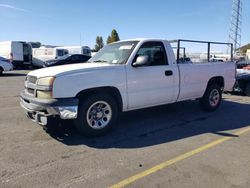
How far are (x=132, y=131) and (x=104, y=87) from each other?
118cm

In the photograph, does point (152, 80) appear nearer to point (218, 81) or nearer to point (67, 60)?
point (218, 81)

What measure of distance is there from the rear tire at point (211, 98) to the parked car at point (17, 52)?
913 inches

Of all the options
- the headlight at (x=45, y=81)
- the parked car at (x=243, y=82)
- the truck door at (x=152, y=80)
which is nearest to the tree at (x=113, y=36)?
the parked car at (x=243, y=82)

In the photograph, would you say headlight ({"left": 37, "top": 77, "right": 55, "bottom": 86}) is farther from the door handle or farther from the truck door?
the door handle

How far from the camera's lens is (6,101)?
30.1 ft

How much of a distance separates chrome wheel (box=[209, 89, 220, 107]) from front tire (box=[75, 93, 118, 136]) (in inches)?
134

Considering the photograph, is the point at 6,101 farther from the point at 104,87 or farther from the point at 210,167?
the point at 210,167

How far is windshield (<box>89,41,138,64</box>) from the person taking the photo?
5.95 meters

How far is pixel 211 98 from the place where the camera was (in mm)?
7895

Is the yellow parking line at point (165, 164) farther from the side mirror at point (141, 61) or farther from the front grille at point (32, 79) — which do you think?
the front grille at point (32, 79)

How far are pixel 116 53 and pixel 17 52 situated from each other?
23572 mm

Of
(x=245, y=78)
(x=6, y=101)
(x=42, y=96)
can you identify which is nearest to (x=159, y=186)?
(x=42, y=96)

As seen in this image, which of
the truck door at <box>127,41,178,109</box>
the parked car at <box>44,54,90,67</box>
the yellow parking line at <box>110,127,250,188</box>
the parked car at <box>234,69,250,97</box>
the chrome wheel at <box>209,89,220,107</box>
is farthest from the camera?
the parked car at <box>44,54,90,67</box>

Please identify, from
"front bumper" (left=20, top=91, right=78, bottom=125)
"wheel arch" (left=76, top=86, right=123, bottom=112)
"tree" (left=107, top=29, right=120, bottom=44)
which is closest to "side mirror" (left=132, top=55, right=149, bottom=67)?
"wheel arch" (left=76, top=86, right=123, bottom=112)
